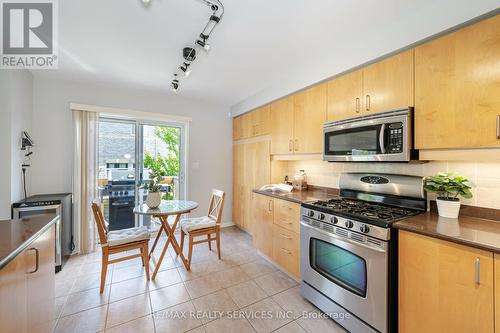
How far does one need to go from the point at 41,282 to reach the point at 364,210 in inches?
93.9

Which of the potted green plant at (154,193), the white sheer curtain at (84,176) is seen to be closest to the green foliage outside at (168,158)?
the white sheer curtain at (84,176)

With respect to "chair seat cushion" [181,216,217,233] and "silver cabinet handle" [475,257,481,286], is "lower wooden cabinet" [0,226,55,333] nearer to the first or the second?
"chair seat cushion" [181,216,217,233]

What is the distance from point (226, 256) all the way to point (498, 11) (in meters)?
3.37

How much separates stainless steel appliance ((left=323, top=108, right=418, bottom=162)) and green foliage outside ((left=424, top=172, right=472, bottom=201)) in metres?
0.23

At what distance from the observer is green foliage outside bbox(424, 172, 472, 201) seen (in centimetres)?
146

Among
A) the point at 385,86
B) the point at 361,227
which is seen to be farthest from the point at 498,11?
the point at 361,227

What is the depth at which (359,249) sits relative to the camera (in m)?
1.58

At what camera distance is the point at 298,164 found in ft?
10.4

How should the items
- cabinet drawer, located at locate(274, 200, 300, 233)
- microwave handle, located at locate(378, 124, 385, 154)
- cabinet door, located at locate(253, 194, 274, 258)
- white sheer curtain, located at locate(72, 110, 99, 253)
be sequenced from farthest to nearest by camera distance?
white sheer curtain, located at locate(72, 110, 99, 253) → cabinet door, located at locate(253, 194, 274, 258) → cabinet drawer, located at locate(274, 200, 300, 233) → microwave handle, located at locate(378, 124, 385, 154)

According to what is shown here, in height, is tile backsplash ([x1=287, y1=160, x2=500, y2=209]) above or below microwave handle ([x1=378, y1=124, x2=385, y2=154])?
below

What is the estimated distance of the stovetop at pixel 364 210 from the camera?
1523 mm

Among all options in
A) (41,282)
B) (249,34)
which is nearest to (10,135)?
(41,282)

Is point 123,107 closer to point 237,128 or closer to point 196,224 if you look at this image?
point 237,128

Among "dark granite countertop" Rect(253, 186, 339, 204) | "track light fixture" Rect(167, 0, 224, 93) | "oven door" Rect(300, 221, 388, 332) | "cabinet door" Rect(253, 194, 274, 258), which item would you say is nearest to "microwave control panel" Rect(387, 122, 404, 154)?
"oven door" Rect(300, 221, 388, 332)
